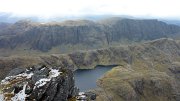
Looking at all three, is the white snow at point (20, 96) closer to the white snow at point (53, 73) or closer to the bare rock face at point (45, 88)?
the bare rock face at point (45, 88)

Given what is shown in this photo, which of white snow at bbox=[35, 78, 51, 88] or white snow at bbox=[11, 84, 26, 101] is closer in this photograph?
white snow at bbox=[11, 84, 26, 101]

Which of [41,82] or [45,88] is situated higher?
[41,82]

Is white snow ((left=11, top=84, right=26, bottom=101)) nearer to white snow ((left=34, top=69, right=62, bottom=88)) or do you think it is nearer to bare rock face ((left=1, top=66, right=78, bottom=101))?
Answer: bare rock face ((left=1, top=66, right=78, bottom=101))

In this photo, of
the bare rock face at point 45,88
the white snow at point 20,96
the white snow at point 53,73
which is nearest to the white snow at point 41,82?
the bare rock face at point 45,88

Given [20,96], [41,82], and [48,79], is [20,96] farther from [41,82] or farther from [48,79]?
[48,79]

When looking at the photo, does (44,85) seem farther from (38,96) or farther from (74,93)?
(74,93)

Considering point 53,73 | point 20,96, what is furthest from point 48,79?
point 20,96

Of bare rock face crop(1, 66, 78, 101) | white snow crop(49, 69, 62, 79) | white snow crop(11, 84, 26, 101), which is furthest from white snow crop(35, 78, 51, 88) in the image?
white snow crop(11, 84, 26, 101)

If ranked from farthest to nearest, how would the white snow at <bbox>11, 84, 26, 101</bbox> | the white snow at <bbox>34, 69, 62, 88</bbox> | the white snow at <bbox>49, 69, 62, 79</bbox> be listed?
the white snow at <bbox>49, 69, 62, 79</bbox>, the white snow at <bbox>34, 69, 62, 88</bbox>, the white snow at <bbox>11, 84, 26, 101</bbox>
